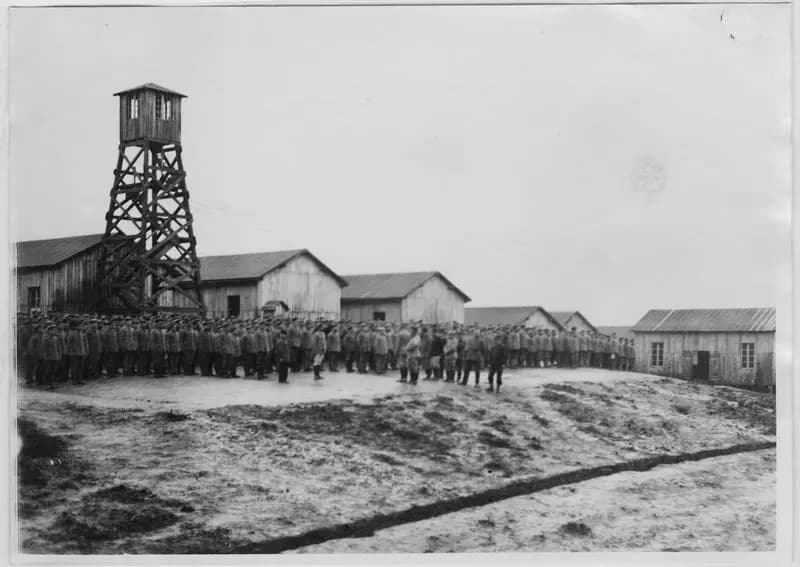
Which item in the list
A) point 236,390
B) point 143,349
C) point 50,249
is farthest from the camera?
point 143,349

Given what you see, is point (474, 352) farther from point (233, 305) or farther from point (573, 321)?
point (233, 305)

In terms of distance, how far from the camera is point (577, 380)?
13.4 metres

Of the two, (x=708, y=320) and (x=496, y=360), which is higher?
(x=708, y=320)

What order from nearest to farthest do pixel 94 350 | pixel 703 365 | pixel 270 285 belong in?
pixel 94 350, pixel 270 285, pixel 703 365

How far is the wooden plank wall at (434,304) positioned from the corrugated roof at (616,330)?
2.40 meters

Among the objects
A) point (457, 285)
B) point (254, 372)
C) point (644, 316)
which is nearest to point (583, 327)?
point (644, 316)

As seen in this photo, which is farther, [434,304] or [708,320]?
[434,304]

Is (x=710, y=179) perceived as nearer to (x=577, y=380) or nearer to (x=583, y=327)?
(x=583, y=327)

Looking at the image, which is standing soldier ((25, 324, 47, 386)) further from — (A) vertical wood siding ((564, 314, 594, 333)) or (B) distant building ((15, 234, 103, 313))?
(A) vertical wood siding ((564, 314, 594, 333))

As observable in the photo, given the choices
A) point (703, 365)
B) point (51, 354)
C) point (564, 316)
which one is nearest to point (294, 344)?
point (51, 354)

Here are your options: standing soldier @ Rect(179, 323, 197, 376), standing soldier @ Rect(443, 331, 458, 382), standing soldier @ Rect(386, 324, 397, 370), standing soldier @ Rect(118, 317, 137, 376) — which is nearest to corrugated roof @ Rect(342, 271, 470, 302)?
standing soldier @ Rect(386, 324, 397, 370)

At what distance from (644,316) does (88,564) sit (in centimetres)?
800

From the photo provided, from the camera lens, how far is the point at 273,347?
1227 centimetres

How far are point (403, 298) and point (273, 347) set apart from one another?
2.30 metres
